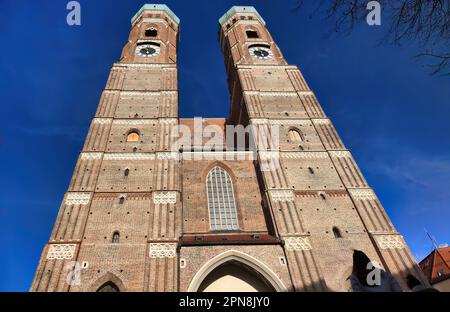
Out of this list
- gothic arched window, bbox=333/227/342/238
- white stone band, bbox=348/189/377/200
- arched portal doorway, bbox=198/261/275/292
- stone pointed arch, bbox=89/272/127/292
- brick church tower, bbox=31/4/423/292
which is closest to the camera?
stone pointed arch, bbox=89/272/127/292

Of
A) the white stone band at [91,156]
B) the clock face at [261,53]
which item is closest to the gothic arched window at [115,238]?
the white stone band at [91,156]

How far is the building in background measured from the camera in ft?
89.1

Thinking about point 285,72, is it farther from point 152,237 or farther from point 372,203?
point 152,237

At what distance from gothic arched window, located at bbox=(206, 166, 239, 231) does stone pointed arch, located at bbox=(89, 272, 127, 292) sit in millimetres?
5067

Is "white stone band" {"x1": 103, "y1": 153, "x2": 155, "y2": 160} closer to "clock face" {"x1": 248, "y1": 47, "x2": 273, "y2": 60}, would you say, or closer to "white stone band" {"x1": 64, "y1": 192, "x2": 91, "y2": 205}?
"white stone band" {"x1": 64, "y1": 192, "x2": 91, "y2": 205}

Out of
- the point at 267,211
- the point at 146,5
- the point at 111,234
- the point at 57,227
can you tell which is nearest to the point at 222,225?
the point at 267,211

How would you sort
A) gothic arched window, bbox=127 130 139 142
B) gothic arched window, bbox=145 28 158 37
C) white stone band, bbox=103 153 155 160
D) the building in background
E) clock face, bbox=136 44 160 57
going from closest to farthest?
1. white stone band, bbox=103 153 155 160
2. gothic arched window, bbox=127 130 139 142
3. clock face, bbox=136 44 160 57
4. the building in background
5. gothic arched window, bbox=145 28 158 37

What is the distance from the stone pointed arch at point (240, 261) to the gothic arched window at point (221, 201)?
260 cm

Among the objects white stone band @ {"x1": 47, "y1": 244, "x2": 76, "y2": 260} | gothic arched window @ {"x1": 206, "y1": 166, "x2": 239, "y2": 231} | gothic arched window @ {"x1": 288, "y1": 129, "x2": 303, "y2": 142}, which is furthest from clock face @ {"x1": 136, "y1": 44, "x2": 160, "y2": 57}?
white stone band @ {"x1": 47, "y1": 244, "x2": 76, "y2": 260}

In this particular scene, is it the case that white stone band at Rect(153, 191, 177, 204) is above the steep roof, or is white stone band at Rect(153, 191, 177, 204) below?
below

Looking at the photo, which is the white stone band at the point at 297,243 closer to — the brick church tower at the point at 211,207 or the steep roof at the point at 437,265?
the brick church tower at the point at 211,207

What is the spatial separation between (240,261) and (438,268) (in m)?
26.7

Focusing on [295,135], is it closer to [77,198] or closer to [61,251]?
[77,198]

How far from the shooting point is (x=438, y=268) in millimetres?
30000
